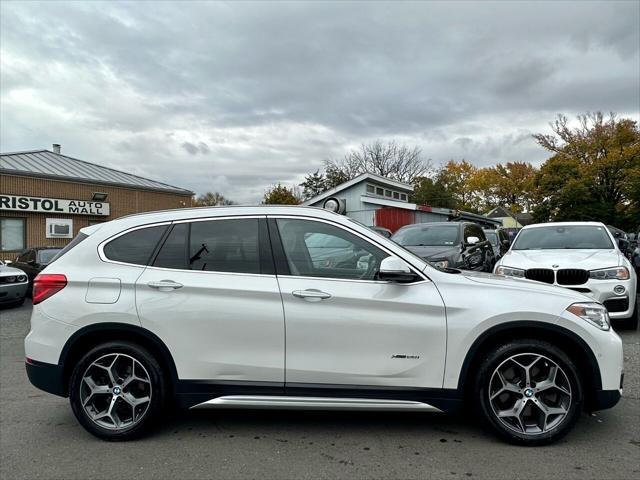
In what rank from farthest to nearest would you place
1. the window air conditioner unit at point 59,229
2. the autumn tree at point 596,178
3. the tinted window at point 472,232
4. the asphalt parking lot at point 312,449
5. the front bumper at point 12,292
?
the autumn tree at point 596,178, the window air conditioner unit at point 59,229, the front bumper at point 12,292, the tinted window at point 472,232, the asphalt parking lot at point 312,449

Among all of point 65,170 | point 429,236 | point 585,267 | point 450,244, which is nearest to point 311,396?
point 585,267

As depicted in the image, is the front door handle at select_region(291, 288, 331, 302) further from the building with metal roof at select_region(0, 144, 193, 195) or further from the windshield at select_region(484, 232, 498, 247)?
the building with metal roof at select_region(0, 144, 193, 195)

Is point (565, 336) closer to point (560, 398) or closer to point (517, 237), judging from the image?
point (560, 398)

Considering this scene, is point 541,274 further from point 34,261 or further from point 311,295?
point 34,261

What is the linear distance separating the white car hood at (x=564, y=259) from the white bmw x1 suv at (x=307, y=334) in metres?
3.58

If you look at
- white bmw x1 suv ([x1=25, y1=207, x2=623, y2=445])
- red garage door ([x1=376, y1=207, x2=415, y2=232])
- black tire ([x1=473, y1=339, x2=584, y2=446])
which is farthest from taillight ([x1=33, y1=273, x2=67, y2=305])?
red garage door ([x1=376, y1=207, x2=415, y2=232])

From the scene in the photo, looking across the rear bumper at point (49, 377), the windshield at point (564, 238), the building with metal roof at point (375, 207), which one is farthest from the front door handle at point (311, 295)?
the building with metal roof at point (375, 207)

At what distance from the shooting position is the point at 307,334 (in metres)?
3.38

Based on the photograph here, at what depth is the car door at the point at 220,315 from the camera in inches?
135

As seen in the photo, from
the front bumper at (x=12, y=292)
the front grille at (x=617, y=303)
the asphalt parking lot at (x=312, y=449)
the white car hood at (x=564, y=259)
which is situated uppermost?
the white car hood at (x=564, y=259)

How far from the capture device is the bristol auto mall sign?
2048 centimetres

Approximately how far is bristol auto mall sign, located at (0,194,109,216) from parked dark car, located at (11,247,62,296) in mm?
7538

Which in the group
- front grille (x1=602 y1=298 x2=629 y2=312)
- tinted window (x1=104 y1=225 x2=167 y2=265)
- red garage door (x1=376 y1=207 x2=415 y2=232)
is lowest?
front grille (x1=602 y1=298 x2=629 y2=312)

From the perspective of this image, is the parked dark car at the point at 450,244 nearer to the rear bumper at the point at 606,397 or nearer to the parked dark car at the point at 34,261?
the rear bumper at the point at 606,397
